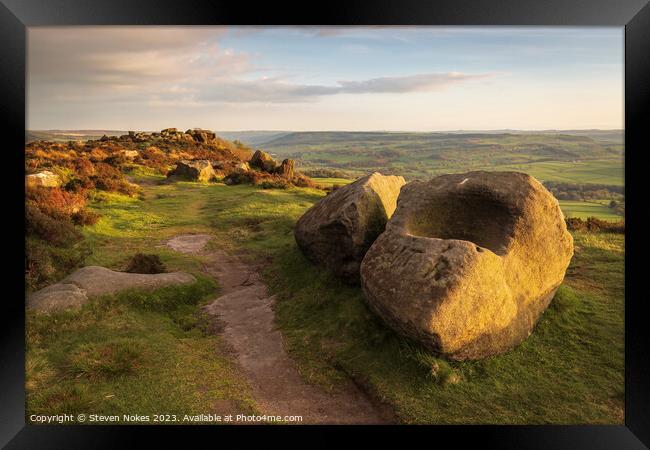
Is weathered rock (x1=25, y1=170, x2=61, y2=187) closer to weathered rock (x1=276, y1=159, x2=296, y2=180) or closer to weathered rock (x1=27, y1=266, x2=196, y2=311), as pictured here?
weathered rock (x1=27, y1=266, x2=196, y2=311)

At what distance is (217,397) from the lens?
7562 millimetres

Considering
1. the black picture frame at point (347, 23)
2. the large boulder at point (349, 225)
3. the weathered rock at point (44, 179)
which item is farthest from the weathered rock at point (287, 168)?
the black picture frame at point (347, 23)

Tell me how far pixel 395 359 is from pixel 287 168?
2931 centimetres

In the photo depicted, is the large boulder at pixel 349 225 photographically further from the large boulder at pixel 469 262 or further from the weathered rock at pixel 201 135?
the weathered rock at pixel 201 135

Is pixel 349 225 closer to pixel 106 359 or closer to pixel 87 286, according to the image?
pixel 106 359

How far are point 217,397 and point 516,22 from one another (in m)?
8.06

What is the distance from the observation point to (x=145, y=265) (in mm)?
12750

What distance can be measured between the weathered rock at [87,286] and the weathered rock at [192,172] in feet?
75.6

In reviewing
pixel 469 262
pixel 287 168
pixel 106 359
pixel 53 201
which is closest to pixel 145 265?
pixel 106 359

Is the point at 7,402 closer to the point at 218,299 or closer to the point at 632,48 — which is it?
the point at 218,299

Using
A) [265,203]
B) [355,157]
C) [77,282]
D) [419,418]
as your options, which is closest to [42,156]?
[265,203]

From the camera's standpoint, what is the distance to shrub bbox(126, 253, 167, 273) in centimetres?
1259

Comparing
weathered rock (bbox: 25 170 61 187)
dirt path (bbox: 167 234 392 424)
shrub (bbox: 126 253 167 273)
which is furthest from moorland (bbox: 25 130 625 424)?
weathered rock (bbox: 25 170 61 187)

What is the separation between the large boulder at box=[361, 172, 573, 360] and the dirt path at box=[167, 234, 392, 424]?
1568mm
